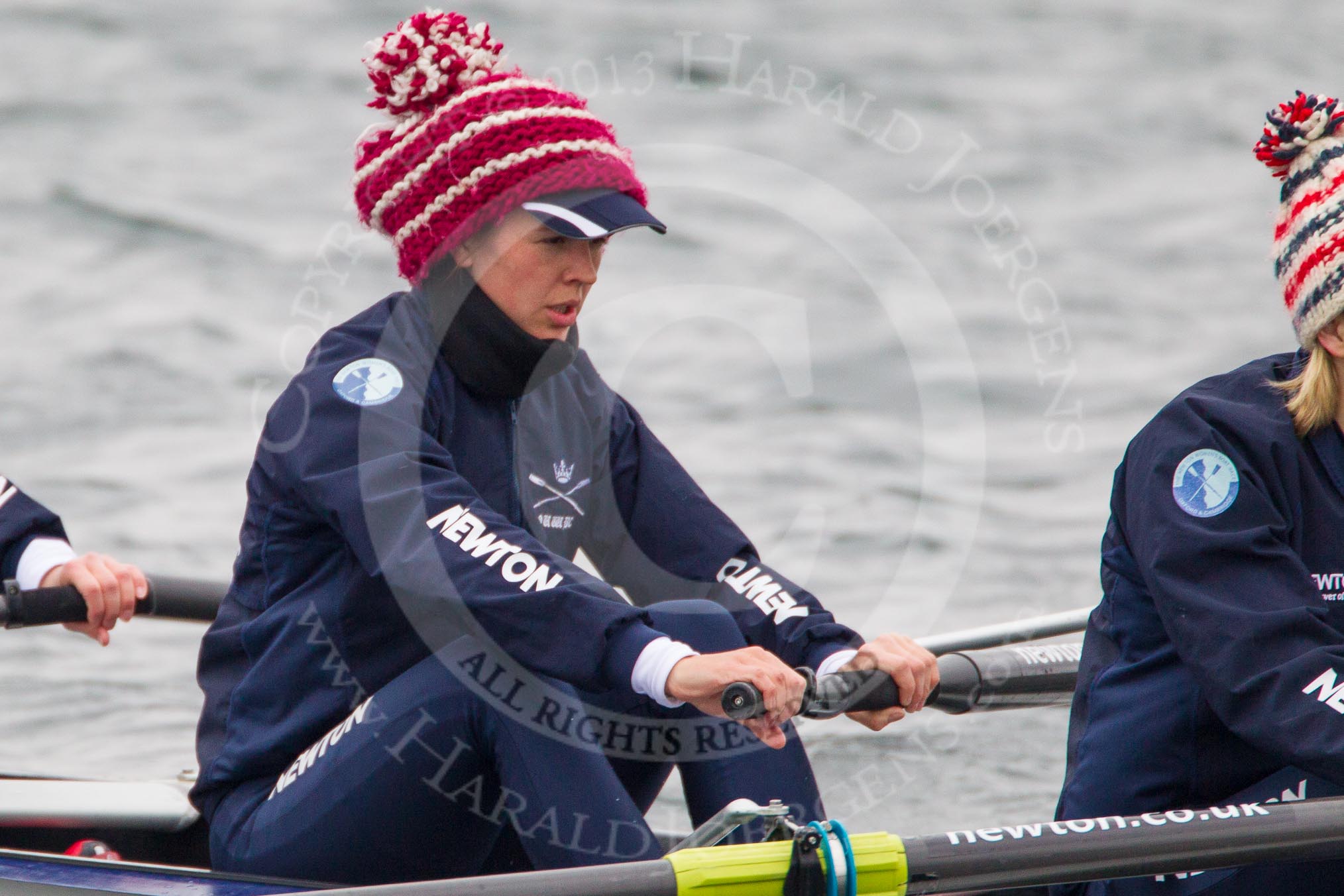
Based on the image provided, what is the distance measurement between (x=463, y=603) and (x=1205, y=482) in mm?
915

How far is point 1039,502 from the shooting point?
7930 mm

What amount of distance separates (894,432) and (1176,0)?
7314mm

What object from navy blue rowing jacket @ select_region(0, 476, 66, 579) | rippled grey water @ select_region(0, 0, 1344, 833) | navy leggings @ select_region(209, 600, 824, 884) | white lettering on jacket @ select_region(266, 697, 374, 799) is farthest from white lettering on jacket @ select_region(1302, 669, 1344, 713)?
rippled grey water @ select_region(0, 0, 1344, 833)

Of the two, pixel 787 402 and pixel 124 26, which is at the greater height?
pixel 124 26

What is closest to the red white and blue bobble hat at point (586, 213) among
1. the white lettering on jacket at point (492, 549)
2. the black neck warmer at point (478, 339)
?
the black neck warmer at point (478, 339)

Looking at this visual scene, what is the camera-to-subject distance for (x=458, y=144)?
2219 millimetres

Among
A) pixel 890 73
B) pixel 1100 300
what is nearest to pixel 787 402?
pixel 1100 300

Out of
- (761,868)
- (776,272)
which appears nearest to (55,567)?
(761,868)

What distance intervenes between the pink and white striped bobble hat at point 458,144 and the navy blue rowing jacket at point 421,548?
0.41 feet

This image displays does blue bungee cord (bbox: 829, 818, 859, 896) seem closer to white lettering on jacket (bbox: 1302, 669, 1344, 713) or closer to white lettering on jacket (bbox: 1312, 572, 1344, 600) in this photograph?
white lettering on jacket (bbox: 1302, 669, 1344, 713)

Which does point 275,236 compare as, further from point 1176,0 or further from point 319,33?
point 1176,0

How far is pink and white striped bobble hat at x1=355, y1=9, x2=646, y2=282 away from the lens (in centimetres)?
221

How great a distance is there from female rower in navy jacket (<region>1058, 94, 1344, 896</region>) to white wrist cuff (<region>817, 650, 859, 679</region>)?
0.32 metres

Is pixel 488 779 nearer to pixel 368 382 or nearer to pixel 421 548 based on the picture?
pixel 421 548
